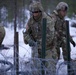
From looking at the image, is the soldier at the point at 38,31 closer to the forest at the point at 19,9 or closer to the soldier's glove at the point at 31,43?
the soldier's glove at the point at 31,43

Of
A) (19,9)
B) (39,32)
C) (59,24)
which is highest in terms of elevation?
(19,9)

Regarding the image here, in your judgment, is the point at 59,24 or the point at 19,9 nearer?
the point at 59,24

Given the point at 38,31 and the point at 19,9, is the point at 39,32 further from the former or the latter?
the point at 19,9

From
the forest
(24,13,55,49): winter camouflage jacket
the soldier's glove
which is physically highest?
the forest

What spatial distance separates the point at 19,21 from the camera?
1686 cm

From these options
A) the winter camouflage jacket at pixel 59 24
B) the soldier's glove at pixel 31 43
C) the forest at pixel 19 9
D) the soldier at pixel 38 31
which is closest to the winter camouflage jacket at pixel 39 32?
the soldier at pixel 38 31

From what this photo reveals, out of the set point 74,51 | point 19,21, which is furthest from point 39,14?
point 19,21

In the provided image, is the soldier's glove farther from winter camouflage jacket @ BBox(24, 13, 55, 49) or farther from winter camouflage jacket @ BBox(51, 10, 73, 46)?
winter camouflage jacket @ BBox(51, 10, 73, 46)

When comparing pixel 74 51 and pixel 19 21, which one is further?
pixel 19 21

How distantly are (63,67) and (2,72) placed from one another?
1010 mm

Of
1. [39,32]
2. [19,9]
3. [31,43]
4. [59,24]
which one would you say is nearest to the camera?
[31,43]

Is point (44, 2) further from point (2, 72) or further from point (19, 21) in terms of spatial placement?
point (2, 72)


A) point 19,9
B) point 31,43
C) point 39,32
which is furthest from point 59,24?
point 19,9

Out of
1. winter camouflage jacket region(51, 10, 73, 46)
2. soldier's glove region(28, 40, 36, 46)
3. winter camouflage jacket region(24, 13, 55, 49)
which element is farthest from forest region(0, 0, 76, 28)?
soldier's glove region(28, 40, 36, 46)
